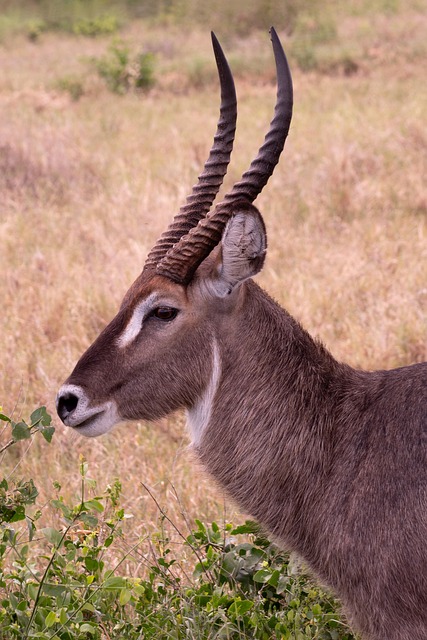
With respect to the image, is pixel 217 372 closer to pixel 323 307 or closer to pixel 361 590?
pixel 361 590

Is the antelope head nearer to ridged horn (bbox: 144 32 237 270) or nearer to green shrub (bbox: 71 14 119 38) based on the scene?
ridged horn (bbox: 144 32 237 270)

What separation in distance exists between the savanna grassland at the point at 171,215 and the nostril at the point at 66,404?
33 cm

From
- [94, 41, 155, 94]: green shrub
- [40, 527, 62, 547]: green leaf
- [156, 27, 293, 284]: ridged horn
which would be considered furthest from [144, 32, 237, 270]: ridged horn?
[94, 41, 155, 94]: green shrub

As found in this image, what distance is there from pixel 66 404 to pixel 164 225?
423 centimetres

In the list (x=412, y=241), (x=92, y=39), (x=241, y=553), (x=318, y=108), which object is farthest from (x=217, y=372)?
(x=92, y=39)

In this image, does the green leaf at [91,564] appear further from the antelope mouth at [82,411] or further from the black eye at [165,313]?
the black eye at [165,313]

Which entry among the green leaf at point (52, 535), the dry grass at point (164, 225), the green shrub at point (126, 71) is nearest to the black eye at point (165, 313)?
the dry grass at point (164, 225)

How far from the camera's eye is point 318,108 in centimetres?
1141

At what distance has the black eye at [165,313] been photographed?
2.91 m

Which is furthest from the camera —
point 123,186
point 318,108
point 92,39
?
point 92,39

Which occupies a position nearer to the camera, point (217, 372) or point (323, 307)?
point (217, 372)

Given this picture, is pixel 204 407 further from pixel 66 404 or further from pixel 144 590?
pixel 144 590

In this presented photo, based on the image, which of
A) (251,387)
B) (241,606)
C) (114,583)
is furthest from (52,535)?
(251,387)

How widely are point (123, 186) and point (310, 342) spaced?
5.28 metres
